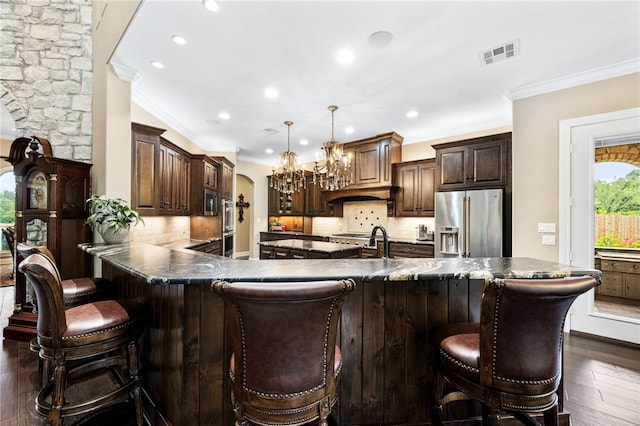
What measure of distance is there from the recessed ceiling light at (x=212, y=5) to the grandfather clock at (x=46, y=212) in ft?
7.33

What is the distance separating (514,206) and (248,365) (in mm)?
3912

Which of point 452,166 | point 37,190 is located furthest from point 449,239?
point 37,190

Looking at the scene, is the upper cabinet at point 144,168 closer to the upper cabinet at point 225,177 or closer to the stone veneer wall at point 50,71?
the stone veneer wall at point 50,71

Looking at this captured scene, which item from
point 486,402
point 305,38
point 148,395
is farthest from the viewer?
point 305,38

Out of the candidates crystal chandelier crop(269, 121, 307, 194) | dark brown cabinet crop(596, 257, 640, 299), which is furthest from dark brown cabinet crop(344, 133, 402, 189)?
dark brown cabinet crop(596, 257, 640, 299)

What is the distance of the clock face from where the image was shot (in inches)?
117

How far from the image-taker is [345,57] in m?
2.92

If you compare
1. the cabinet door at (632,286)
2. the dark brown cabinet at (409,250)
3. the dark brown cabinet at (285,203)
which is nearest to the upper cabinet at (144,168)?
the dark brown cabinet at (409,250)

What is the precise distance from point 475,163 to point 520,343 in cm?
369

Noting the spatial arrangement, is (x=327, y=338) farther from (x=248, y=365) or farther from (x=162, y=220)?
(x=162, y=220)

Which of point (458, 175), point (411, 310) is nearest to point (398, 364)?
point (411, 310)

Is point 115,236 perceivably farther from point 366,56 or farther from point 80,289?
Answer: point 366,56

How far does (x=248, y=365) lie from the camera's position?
1.11 metres

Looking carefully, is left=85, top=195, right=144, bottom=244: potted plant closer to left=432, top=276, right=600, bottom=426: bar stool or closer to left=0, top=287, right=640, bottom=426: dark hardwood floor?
A: left=0, top=287, right=640, bottom=426: dark hardwood floor
